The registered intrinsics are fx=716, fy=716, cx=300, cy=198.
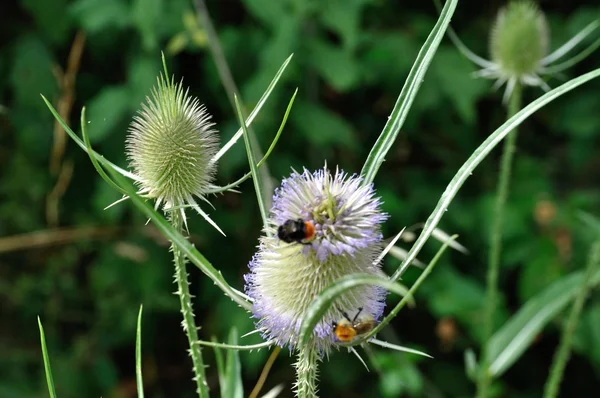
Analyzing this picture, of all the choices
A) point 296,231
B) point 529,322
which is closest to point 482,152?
point 296,231

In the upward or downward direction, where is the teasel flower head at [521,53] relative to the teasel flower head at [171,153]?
upward

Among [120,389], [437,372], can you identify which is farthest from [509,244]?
[120,389]

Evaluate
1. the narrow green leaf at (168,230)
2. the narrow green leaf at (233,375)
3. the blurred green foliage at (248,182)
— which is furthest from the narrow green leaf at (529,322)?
the narrow green leaf at (168,230)

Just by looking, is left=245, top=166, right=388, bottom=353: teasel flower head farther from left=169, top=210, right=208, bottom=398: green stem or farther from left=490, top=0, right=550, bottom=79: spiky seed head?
left=490, top=0, right=550, bottom=79: spiky seed head

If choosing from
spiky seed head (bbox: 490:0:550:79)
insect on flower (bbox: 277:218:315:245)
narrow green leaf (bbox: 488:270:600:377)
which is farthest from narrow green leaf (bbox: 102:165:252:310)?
spiky seed head (bbox: 490:0:550:79)

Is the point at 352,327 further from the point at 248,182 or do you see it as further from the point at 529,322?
the point at 248,182

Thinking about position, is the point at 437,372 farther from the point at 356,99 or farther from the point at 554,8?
the point at 554,8

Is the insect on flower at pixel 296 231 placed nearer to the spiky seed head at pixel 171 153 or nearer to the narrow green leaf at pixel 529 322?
the spiky seed head at pixel 171 153
